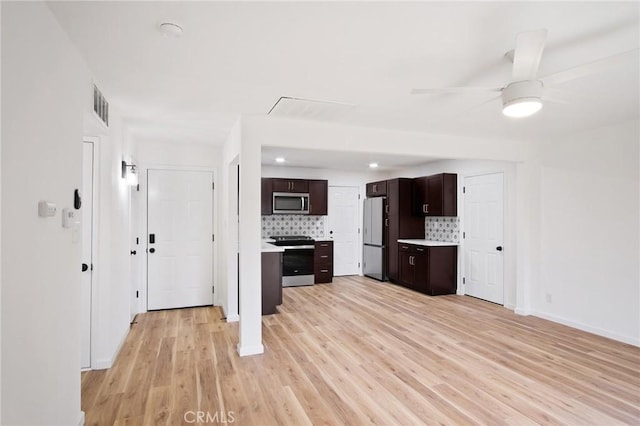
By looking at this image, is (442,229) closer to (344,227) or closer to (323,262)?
(344,227)

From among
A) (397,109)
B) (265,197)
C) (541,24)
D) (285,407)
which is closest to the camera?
(541,24)

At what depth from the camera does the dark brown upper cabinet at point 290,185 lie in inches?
268

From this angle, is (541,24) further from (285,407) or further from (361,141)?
(285,407)

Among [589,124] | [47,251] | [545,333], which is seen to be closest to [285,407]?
[47,251]

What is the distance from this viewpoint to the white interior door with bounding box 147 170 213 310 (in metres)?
4.79

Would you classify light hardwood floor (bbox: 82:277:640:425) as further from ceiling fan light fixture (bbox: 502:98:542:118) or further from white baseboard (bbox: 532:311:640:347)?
ceiling fan light fixture (bbox: 502:98:542:118)

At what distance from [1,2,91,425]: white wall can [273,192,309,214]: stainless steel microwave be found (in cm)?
467

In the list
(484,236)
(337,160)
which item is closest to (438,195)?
(484,236)

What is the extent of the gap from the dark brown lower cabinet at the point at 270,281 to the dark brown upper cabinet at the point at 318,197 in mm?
2398

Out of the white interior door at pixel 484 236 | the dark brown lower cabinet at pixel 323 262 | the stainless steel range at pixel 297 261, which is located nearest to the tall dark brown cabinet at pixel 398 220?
the white interior door at pixel 484 236

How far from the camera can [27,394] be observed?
4.81ft

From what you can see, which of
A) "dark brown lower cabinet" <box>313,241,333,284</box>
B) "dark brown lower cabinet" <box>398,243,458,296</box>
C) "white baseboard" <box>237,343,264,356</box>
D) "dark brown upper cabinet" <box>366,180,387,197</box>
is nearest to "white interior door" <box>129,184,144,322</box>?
"white baseboard" <box>237,343,264,356</box>

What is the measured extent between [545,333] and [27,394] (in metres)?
4.68

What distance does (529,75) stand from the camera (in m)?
1.98
